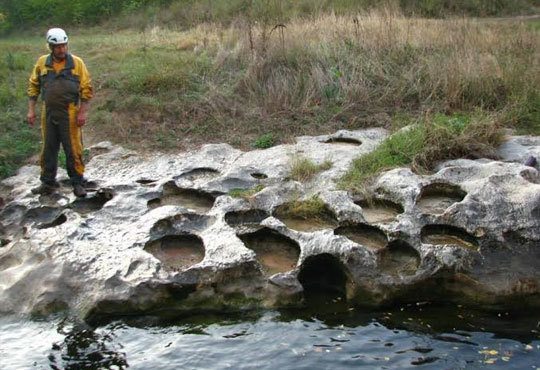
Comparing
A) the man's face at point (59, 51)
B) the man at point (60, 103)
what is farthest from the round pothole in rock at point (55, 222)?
the man's face at point (59, 51)

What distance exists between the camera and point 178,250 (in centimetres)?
637

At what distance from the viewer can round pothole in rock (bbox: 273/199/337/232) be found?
655 centimetres

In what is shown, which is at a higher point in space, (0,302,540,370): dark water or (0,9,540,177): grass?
(0,9,540,177): grass

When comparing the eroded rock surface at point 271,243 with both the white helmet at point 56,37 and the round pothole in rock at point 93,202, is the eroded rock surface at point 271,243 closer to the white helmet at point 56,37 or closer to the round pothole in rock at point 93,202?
the round pothole in rock at point 93,202

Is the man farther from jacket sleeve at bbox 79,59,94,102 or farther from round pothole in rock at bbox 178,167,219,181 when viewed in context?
round pothole in rock at bbox 178,167,219,181

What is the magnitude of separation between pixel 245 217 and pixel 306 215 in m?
0.62

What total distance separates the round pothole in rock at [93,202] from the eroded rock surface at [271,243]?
0.01m

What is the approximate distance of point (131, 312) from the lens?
564 centimetres

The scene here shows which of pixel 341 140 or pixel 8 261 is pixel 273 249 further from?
pixel 341 140

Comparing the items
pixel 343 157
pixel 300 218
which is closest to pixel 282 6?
pixel 343 157

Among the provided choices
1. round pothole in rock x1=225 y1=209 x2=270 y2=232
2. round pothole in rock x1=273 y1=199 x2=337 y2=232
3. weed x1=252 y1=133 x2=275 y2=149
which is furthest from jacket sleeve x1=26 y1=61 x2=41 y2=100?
round pothole in rock x1=273 y1=199 x2=337 y2=232

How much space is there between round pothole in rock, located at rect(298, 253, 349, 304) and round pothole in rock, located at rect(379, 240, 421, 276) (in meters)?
0.39

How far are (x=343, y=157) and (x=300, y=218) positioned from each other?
1.61 metres

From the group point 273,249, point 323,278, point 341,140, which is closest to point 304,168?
point 273,249
